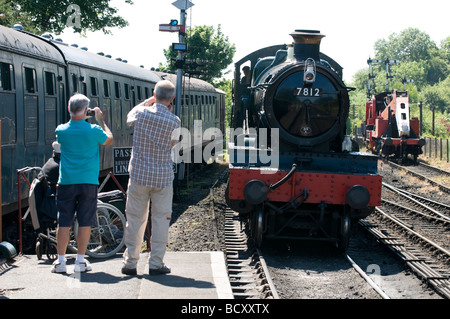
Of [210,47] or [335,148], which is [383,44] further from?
[335,148]

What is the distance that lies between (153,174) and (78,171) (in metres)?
0.74

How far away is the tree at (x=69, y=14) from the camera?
91.7ft

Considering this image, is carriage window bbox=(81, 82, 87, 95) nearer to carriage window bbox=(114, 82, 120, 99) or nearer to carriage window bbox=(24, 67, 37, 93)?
carriage window bbox=(114, 82, 120, 99)

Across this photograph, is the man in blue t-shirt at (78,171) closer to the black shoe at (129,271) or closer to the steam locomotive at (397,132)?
the black shoe at (129,271)

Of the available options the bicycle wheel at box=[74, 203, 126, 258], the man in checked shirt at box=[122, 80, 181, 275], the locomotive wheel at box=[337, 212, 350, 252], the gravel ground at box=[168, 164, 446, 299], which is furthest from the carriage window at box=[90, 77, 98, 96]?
the man in checked shirt at box=[122, 80, 181, 275]

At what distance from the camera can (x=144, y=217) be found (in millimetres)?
6117

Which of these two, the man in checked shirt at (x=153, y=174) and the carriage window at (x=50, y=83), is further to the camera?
the carriage window at (x=50, y=83)

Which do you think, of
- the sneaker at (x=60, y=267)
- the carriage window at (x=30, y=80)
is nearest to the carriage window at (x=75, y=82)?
the carriage window at (x=30, y=80)

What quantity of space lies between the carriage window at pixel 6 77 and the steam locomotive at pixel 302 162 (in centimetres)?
325

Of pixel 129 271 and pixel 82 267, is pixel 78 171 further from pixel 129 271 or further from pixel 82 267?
pixel 129 271

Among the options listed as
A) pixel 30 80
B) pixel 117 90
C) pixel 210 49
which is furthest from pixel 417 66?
pixel 30 80

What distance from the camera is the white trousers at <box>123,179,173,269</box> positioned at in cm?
604

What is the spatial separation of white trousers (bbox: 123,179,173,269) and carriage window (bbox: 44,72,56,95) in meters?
4.76
